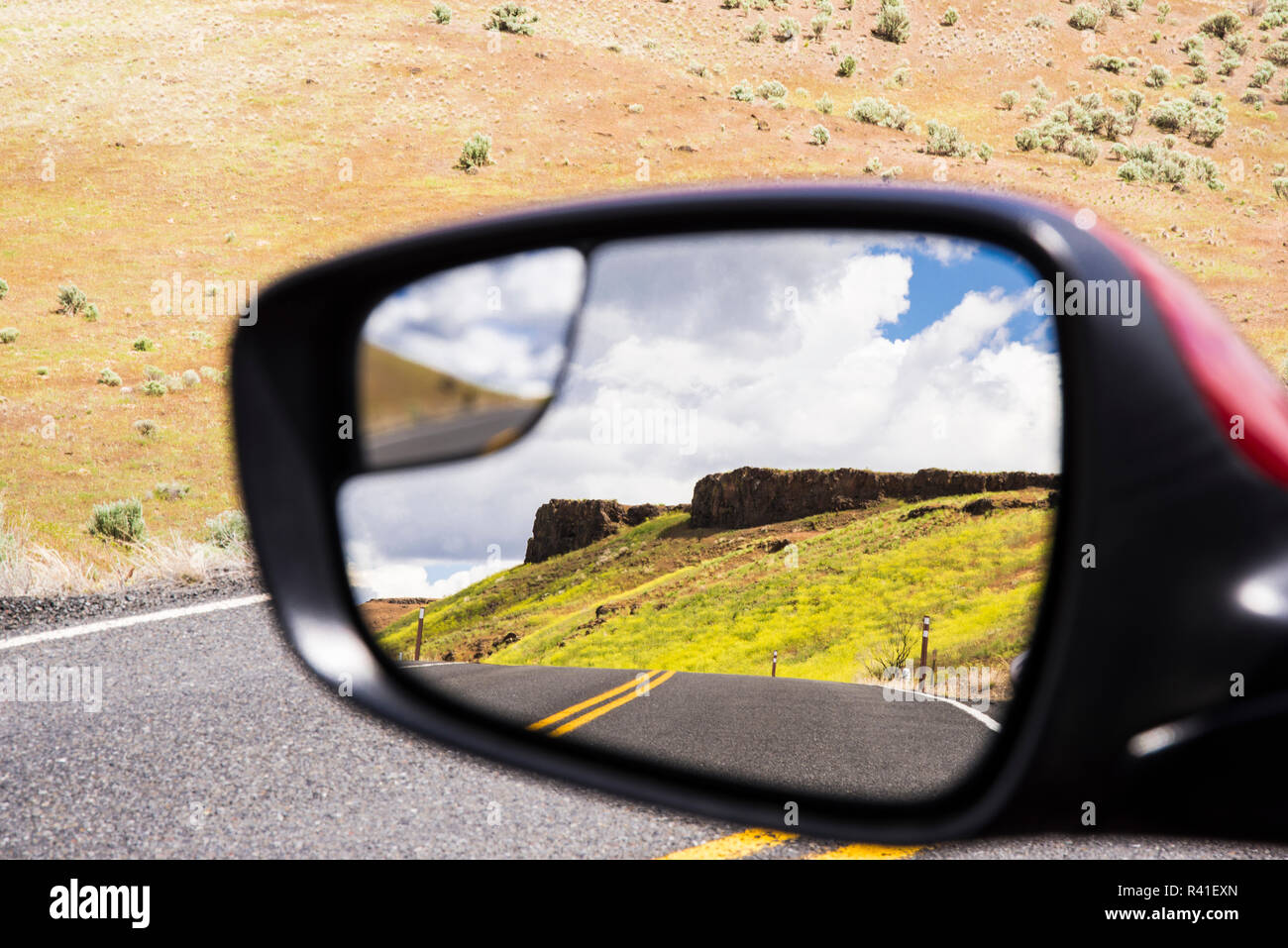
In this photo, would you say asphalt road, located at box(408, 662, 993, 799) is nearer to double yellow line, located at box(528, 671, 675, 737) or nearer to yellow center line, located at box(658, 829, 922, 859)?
double yellow line, located at box(528, 671, 675, 737)

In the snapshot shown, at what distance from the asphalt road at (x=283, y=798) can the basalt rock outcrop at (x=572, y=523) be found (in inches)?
114

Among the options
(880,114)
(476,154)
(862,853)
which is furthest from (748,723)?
(880,114)

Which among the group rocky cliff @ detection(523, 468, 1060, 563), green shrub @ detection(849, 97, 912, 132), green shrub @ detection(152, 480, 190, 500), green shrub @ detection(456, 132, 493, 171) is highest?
green shrub @ detection(849, 97, 912, 132)

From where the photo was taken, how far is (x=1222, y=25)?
71812 mm

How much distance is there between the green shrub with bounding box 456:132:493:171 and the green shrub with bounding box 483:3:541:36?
2197 centimetres

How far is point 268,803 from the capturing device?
4.56 metres

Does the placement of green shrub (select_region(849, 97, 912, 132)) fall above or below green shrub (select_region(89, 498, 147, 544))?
A: above

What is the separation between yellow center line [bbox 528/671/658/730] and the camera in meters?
1.54

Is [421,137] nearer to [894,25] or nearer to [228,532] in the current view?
[894,25]

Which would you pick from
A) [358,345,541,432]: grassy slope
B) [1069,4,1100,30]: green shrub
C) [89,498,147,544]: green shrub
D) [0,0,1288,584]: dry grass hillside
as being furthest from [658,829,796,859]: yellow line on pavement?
[1069,4,1100,30]: green shrub

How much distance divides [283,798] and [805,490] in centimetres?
407

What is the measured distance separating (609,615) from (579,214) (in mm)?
761
